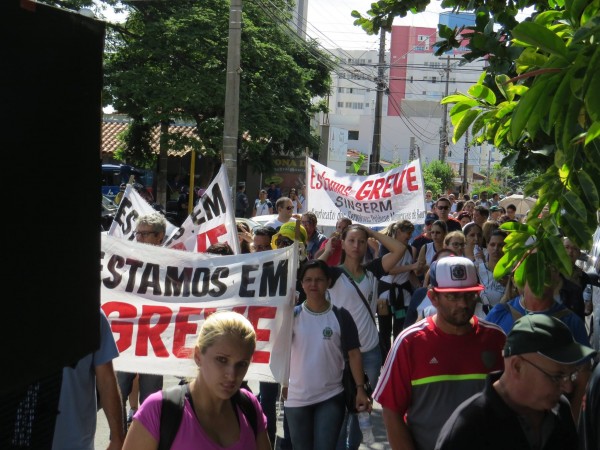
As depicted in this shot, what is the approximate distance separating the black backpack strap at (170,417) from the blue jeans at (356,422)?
3.00 m

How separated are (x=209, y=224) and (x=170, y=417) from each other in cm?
574

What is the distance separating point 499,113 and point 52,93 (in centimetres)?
199

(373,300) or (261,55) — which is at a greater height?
(261,55)

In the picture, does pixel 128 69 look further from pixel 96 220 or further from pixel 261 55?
pixel 96 220

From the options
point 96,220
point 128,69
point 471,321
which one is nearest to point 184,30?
point 128,69

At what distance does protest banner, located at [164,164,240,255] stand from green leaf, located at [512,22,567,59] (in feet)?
21.5

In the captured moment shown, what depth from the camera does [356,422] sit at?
695 cm

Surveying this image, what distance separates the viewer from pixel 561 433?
11.6 feet

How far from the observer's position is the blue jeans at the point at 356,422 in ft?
22.3

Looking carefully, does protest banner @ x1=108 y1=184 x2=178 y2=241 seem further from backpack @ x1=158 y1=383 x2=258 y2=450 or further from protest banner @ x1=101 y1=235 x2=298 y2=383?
backpack @ x1=158 y1=383 x2=258 y2=450

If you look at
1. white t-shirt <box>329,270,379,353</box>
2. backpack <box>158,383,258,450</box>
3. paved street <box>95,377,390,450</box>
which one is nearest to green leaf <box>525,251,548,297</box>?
backpack <box>158,383,258,450</box>

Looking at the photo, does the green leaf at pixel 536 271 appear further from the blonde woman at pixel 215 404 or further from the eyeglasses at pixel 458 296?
the blonde woman at pixel 215 404

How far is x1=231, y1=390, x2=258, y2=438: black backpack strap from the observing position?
12.9ft

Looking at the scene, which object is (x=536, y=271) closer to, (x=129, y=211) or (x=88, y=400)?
(x=88, y=400)
